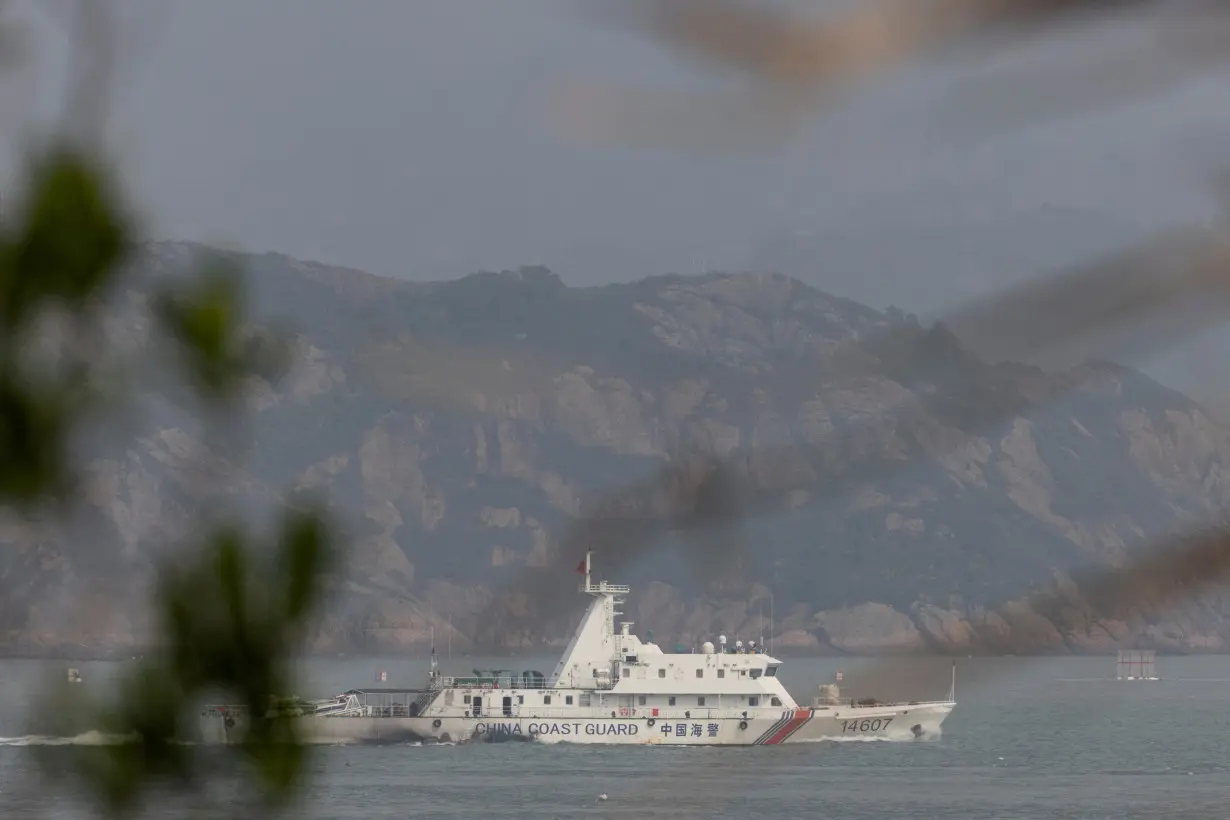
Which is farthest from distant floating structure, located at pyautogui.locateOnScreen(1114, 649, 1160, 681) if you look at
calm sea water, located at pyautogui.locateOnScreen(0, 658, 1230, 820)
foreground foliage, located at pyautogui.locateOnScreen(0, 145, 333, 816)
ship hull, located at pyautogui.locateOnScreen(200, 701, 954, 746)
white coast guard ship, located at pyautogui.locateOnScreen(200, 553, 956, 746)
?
white coast guard ship, located at pyautogui.locateOnScreen(200, 553, 956, 746)

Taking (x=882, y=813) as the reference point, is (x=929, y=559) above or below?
above

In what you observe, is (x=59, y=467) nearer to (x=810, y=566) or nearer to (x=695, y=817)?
(x=695, y=817)

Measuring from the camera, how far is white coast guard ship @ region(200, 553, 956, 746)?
49.8 meters

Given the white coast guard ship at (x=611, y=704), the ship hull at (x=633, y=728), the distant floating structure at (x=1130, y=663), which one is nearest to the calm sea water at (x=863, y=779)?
the ship hull at (x=633, y=728)

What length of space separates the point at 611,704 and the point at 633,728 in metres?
0.91

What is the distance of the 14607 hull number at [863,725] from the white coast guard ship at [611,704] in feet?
0.16

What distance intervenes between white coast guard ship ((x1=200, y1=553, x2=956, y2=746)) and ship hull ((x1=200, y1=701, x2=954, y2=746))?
25 millimetres

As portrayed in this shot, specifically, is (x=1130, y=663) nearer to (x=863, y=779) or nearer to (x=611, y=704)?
(x=863, y=779)

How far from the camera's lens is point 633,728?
168 feet

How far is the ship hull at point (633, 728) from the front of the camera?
162ft

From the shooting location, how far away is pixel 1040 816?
4066cm

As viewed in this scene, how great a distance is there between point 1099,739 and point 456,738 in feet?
84.7

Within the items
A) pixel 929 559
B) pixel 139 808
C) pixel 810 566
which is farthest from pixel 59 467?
pixel 929 559

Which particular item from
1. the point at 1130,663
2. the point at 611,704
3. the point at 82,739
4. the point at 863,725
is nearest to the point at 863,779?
the point at 611,704
